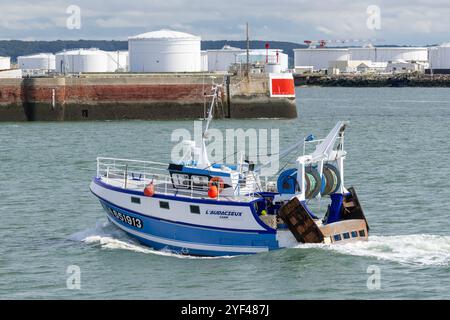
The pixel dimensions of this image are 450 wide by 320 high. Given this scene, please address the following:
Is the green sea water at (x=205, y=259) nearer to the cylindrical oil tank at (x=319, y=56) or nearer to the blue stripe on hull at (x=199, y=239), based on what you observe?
the blue stripe on hull at (x=199, y=239)

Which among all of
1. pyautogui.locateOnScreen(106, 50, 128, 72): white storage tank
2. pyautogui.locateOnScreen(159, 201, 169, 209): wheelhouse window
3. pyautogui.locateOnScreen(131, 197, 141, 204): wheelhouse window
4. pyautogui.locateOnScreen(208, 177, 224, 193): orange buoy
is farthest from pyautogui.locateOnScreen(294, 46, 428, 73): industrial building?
pyautogui.locateOnScreen(159, 201, 169, 209): wheelhouse window

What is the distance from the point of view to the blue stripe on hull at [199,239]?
2245 cm

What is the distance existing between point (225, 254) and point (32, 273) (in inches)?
156

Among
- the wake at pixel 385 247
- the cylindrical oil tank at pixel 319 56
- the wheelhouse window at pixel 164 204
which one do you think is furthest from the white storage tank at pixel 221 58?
the wheelhouse window at pixel 164 204

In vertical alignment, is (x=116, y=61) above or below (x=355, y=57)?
below

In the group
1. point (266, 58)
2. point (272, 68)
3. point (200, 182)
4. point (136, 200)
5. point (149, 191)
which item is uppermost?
point (266, 58)

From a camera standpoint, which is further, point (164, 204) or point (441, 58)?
point (441, 58)

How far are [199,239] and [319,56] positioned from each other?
158092 millimetres

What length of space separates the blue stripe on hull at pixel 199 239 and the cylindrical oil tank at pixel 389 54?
529ft

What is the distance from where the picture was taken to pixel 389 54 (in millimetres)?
184375

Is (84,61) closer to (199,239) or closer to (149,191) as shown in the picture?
(149,191)

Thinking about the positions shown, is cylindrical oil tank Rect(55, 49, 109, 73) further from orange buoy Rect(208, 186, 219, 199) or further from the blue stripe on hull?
orange buoy Rect(208, 186, 219, 199)

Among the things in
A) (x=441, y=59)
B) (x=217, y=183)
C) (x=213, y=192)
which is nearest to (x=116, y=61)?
(x=441, y=59)
